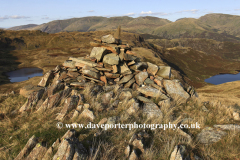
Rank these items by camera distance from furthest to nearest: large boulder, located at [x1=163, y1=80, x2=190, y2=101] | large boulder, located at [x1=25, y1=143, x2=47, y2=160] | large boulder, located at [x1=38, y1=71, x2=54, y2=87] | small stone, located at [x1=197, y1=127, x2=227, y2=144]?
large boulder, located at [x1=38, y1=71, x2=54, y2=87] → large boulder, located at [x1=163, y1=80, x2=190, y2=101] → small stone, located at [x1=197, y1=127, x2=227, y2=144] → large boulder, located at [x1=25, y1=143, x2=47, y2=160]

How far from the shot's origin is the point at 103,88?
10.5 m

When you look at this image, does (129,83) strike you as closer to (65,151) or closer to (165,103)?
(165,103)

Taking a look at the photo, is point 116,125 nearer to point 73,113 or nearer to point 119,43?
point 73,113

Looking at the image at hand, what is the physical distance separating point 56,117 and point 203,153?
25.0ft

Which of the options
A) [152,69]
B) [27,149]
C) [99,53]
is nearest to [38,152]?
[27,149]

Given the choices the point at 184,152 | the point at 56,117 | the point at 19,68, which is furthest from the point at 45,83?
the point at 19,68

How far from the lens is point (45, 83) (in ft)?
42.2

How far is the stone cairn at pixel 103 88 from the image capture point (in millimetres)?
4844

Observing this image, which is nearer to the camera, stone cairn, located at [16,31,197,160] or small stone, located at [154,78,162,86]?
stone cairn, located at [16,31,197,160]

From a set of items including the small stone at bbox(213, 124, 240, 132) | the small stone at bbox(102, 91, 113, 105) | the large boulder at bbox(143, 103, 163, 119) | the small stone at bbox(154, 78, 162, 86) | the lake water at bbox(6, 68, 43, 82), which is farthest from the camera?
the lake water at bbox(6, 68, 43, 82)

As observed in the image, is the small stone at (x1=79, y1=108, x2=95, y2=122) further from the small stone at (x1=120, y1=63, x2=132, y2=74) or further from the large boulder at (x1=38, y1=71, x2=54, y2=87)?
the large boulder at (x1=38, y1=71, x2=54, y2=87)

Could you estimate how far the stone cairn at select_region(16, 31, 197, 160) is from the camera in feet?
15.9

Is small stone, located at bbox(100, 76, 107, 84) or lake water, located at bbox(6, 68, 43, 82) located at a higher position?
small stone, located at bbox(100, 76, 107, 84)

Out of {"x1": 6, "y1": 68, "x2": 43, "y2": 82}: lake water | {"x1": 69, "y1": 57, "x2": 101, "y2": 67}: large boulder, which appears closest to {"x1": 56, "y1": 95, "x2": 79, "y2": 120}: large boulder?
{"x1": 69, "y1": 57, "x2": 101, "y2": 67}: large boulder
